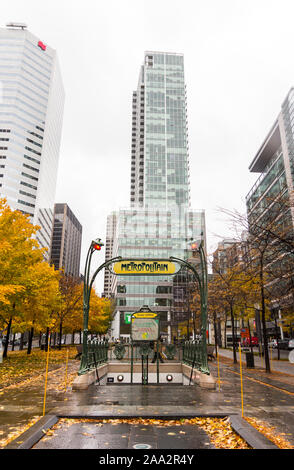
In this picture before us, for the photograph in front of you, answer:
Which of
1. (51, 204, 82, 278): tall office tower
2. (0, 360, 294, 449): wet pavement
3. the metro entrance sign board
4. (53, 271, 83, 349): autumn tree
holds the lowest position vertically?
(0, 360, 294, 449): wet pavement

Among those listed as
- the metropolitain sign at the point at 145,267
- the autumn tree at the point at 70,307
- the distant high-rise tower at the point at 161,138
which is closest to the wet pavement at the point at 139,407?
the metropolitain sign at the point at 145,267

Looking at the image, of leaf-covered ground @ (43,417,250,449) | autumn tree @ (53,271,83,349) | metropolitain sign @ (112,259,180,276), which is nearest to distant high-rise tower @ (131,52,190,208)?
autumn tree @ (53,271,83,349)

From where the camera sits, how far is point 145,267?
13961 mm

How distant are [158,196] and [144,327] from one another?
8989cm

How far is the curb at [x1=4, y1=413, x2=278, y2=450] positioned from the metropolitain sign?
7.24 meters

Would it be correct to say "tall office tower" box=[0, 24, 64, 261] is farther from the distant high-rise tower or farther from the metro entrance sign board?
the metro entrance sign board

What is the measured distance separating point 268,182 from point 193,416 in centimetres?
5204

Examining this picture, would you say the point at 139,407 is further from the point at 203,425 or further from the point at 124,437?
the point at 124,437

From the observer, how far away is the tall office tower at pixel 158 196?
7806 cm

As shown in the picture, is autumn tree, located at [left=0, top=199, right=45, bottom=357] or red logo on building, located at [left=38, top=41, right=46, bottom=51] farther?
red logo on building, located at [left=38, top=41, right=46, bottom=51]

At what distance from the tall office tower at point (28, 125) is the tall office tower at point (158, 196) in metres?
41.3

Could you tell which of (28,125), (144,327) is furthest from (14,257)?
(28,125)

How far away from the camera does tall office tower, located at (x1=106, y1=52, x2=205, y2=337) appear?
78.1 metres
